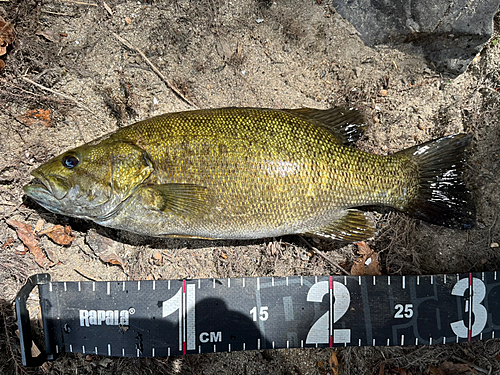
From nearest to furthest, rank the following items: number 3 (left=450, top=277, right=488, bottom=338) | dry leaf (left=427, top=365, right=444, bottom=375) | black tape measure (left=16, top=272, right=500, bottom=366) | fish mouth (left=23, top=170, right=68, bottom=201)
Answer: fish mouth (left=23, top=170, right=68, bottom=201)
black tape measure (left=16, top=272, right=500, bottom=366)
number 3 (left=450, top=277, right=488, bottom=338)
dry leaf (left=427, top=365, right=444, bottom=375)

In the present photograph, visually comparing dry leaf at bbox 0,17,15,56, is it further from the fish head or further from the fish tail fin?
the fish tail fin

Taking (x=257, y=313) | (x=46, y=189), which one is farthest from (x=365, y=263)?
(x=46, y=189)

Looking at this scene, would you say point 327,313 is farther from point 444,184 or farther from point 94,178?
point 94,178

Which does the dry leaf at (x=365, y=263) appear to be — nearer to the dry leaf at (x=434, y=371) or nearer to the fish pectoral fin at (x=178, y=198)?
the dry leaf at (x=434, y=371)

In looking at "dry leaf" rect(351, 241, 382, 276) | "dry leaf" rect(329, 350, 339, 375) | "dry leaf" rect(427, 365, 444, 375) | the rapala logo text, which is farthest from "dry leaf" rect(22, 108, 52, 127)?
"dry leaf" rect(427, 365, 444, 375)

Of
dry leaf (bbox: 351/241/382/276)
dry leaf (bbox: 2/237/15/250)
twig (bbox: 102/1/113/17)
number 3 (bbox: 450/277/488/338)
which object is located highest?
twig (bbox: 102/1/113/17)

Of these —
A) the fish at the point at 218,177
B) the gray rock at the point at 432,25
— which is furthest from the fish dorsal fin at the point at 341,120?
the gray rock at the point at 432,25
